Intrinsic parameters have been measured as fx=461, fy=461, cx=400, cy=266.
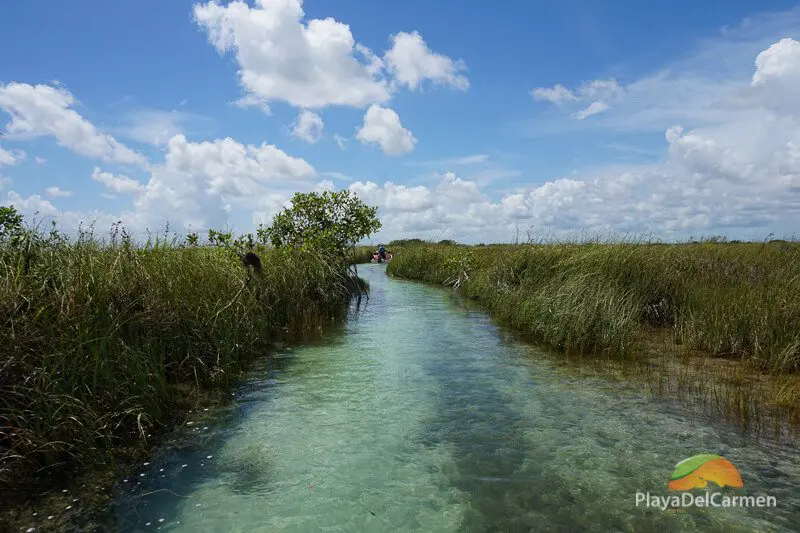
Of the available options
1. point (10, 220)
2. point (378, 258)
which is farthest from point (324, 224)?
point (378, 258)

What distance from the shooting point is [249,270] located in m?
10.9

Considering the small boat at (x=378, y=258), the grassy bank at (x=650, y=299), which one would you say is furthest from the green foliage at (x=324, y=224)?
the small boat at (x=378, y=258)

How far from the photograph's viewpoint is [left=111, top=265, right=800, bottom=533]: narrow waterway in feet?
14.1

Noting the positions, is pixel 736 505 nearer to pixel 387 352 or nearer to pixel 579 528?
pixel 579 528

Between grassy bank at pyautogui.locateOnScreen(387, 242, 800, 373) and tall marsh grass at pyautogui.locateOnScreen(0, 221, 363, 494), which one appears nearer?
tall marsh grass at pyautogui.locateOnScreen(0, 221, 363, 494)

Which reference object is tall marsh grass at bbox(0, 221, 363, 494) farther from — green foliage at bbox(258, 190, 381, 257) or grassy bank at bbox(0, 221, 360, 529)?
green foliage at bbox(258, 190, 381, 257)

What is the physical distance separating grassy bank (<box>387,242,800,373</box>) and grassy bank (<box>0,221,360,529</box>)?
7.55 m

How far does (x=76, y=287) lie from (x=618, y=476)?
263 inches

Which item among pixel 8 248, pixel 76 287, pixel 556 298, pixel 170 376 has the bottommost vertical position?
pixel 170 376

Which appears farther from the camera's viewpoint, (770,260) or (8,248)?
(770,260)

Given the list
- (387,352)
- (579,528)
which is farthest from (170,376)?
(579,528)

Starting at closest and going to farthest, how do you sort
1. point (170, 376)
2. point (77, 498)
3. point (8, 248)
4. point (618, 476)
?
point (77, 498)
point (618, 476)
point (8, 248)
point (170, 376)

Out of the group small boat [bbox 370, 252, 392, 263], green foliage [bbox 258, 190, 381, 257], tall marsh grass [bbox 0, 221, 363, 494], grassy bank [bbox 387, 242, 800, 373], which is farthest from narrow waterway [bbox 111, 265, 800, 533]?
small boat [bbox 370, 252, 392, 263]

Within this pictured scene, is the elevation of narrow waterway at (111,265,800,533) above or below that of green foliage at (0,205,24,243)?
below
